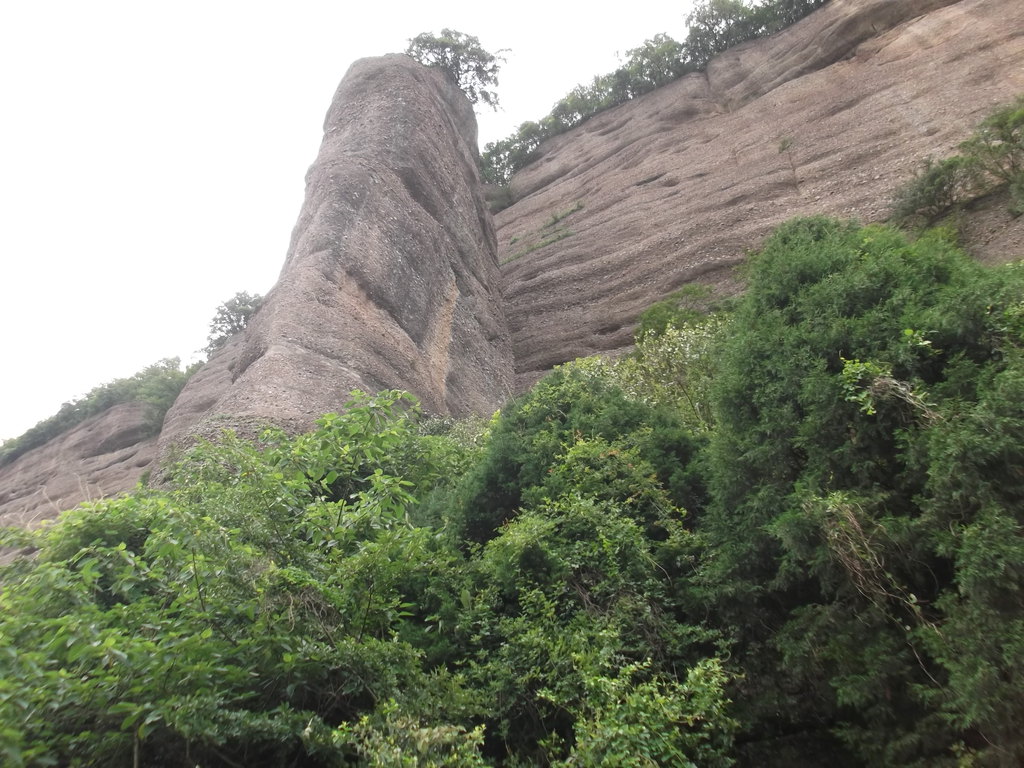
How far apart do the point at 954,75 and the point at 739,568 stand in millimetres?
19425

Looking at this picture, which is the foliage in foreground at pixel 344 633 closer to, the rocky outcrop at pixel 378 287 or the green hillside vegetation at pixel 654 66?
the rocky outcrop at pixel 378 287

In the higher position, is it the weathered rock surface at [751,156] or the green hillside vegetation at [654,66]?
the green hillside vegetation at [654,66]

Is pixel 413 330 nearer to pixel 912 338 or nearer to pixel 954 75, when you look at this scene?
pixel 912 338

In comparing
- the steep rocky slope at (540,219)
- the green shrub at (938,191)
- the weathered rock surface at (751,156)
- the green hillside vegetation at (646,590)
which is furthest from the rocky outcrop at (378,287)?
the green shrub at (938,191)

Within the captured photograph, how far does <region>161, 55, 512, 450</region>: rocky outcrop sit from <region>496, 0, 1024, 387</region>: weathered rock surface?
238cm

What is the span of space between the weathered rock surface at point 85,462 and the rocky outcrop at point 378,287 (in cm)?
242

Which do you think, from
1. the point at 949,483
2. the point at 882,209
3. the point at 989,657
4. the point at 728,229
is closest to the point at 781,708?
the point at 989,657

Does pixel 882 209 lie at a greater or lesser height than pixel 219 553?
lesser

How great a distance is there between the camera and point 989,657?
436 cm

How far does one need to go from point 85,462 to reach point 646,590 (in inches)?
859

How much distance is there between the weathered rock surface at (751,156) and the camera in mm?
19703

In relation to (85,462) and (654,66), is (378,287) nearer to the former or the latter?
(85,462)

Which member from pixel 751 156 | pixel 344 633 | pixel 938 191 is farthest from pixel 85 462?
pixel 938 191

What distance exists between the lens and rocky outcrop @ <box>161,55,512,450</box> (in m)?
13.4
